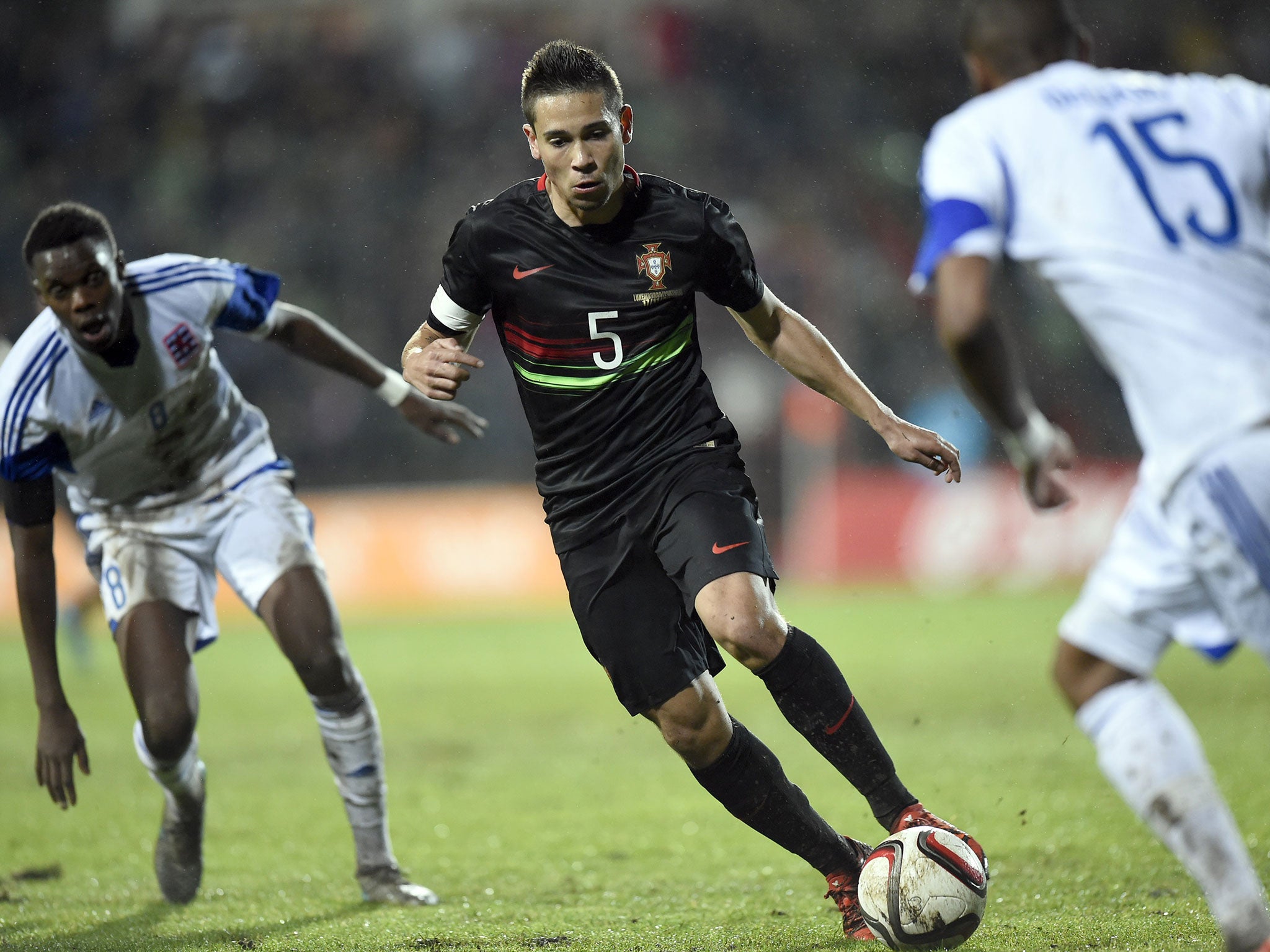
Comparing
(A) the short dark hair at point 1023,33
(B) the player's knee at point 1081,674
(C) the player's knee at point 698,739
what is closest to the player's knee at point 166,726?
(C) the player's knee at point 698,739

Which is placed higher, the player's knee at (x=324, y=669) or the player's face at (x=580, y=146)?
the player's face at (x=580, y=146)

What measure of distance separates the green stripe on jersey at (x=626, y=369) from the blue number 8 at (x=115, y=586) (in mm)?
1755

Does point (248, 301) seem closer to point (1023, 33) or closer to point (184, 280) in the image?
point (184, 280)

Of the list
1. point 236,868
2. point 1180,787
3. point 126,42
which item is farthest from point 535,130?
point 126,42

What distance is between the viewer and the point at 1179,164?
266 cm

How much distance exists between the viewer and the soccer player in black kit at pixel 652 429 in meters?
3.63

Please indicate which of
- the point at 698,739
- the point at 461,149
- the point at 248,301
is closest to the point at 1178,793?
the point at 698,739

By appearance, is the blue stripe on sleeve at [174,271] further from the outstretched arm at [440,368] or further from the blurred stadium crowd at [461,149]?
the blurred stadium crowd at [461,149]

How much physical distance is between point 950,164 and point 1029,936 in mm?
2057

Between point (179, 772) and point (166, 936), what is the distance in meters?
0.73

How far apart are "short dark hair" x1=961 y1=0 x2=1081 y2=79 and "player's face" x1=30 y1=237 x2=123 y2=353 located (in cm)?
277

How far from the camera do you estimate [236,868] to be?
17.0ft

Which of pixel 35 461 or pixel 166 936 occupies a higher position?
pixel 35 461

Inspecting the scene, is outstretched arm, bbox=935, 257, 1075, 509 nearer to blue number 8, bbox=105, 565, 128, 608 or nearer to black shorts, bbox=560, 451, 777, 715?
black shorts, bbox=560, 451, 777, 715
